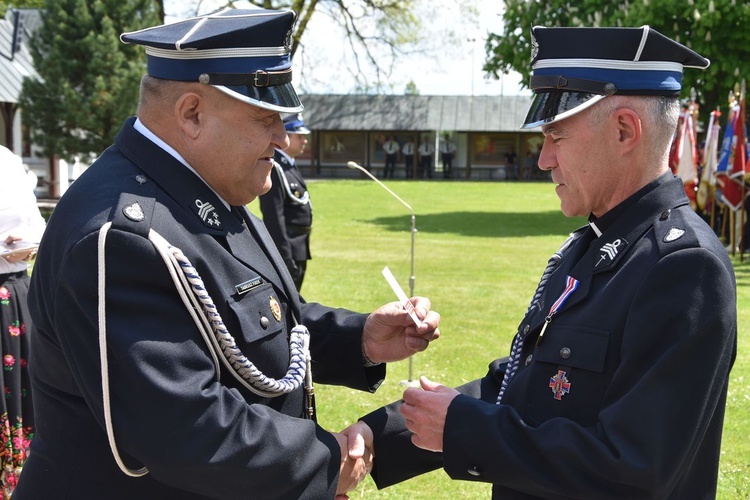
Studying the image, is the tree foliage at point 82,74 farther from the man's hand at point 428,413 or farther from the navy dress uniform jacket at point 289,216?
the man's hand at point 428,413

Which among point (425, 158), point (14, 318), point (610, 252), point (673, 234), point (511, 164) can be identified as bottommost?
point (511, 164)

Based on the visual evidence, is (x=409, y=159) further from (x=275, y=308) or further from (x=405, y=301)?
A: (x=275, y=308)

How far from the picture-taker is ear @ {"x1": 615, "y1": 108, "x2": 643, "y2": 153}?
8.04ft

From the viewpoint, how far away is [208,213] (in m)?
2.49

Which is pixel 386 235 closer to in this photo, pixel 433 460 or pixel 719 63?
pixel 719 63

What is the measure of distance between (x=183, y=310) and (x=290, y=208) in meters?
7.19

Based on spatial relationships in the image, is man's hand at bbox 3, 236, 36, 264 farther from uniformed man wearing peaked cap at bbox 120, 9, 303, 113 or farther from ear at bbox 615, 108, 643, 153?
ear at bbox 615, 108, 643, 153

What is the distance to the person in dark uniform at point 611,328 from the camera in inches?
84.7

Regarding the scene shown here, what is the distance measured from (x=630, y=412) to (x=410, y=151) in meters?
47.5

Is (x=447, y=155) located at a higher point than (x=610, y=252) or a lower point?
lower

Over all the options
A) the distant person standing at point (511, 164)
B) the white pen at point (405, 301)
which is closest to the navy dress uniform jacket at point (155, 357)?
the white pen at point (405, 301)

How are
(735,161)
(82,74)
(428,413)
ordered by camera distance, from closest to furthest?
(428,413) → (735,161) → (82,74)

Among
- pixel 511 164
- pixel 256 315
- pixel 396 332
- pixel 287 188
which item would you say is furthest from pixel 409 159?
pixel 256 315

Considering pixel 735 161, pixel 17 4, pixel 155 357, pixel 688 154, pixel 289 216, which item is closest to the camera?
pixel 155 357
